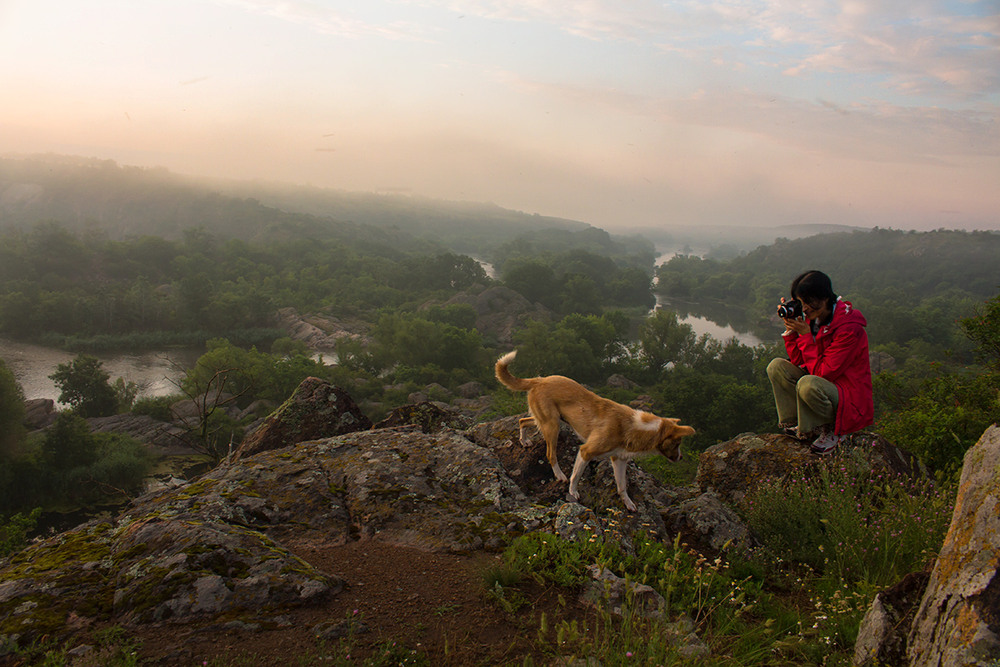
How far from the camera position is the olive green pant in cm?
694

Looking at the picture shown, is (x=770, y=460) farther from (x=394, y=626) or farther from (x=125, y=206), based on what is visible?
(x=125, y=206)


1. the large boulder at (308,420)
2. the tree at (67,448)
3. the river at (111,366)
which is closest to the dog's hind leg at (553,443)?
the large boulder at (308,420)

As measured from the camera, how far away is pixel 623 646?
3664 mm

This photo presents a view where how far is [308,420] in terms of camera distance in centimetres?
970

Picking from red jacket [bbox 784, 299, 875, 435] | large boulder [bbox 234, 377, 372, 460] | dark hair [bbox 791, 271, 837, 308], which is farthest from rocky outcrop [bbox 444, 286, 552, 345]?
dark hair [bbox 791, 271, 837, 308]

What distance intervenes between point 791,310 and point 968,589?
4.34m

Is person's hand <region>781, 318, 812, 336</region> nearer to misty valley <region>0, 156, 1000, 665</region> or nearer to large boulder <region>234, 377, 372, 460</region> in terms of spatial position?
misty valley <region>0, 156, 1000, 665</region>

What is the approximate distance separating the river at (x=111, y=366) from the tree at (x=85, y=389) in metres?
5.23

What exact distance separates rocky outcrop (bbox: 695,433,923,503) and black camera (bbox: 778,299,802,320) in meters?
2.00

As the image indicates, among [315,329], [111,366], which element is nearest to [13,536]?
[111,366]

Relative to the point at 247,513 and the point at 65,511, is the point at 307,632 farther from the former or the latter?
the point at 65,511

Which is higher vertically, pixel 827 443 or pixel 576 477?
pixel 827 443

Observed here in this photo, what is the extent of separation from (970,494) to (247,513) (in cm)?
689

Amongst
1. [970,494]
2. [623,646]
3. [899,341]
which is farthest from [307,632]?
[899,341]
